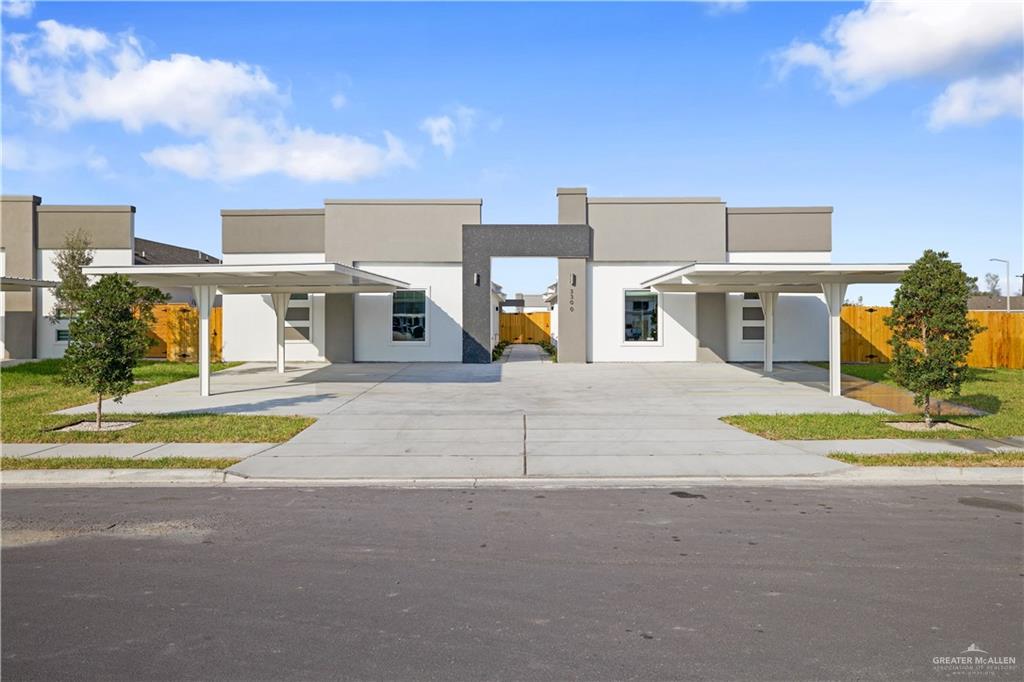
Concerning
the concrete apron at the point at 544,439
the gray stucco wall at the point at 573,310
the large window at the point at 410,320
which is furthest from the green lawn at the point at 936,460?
the large window at the point at 410,320

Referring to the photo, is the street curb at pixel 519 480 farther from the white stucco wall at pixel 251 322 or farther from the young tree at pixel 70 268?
the white stucco wall at pixel 251 322

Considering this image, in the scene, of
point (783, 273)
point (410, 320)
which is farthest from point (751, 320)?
point (410, 320)

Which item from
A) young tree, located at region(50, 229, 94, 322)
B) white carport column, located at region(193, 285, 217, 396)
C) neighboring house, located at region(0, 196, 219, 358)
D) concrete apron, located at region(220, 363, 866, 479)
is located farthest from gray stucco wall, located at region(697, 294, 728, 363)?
neighboring house, located at region(0, 196, 219, 358)

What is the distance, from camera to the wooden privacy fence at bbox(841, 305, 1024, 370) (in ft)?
90.1

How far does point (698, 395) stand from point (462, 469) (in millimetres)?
9530

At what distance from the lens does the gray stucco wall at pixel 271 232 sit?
28.4 m

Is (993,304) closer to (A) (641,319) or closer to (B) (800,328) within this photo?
(B) (800,328)

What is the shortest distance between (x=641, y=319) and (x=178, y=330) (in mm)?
18300

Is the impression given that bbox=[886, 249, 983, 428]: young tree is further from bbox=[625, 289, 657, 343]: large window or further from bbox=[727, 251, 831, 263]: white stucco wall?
bbox=[727, 251, 831, 263]: white stucco wall

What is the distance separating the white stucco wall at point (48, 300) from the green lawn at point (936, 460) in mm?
28923

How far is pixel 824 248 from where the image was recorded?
28.8 metres

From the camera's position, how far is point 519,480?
9.91 m

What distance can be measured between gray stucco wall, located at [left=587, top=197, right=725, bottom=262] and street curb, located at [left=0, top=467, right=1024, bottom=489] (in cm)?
1888

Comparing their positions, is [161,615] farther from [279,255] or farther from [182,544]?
[279,255]
